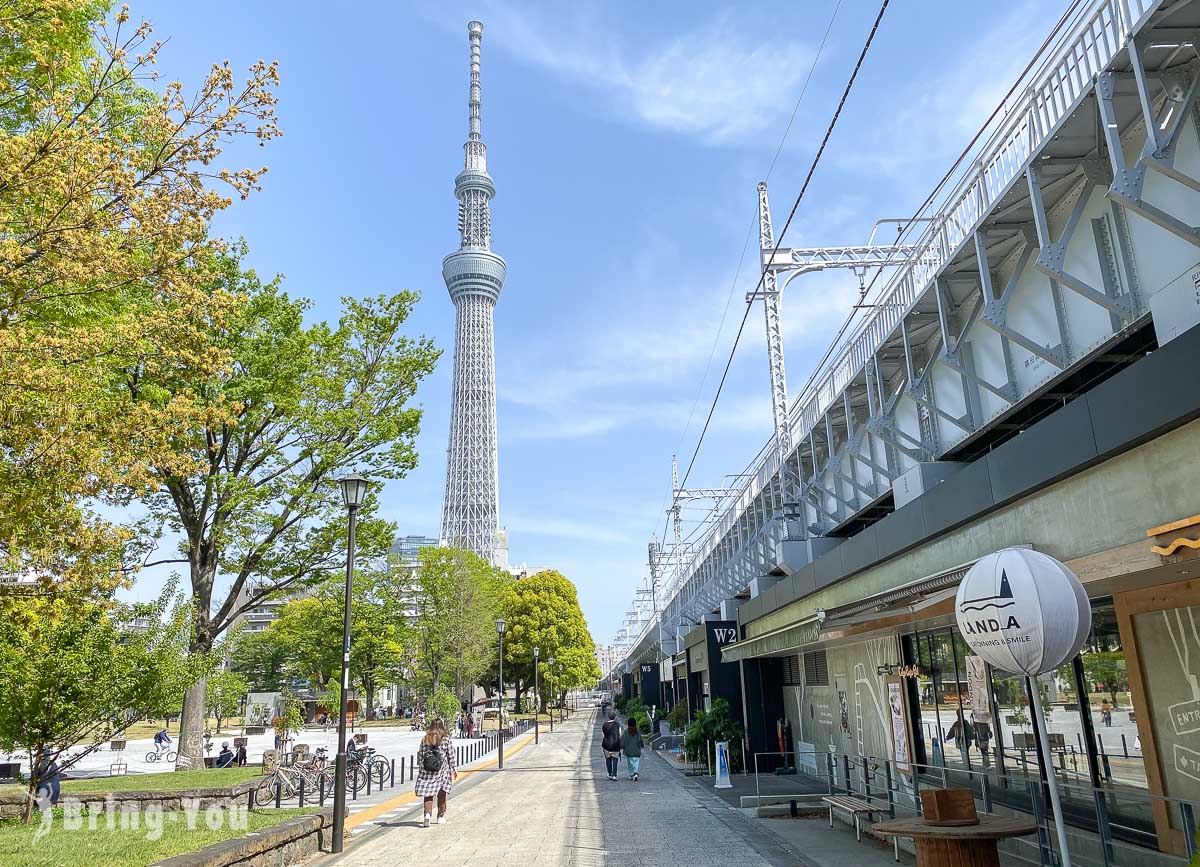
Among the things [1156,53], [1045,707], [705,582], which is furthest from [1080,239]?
[705,582]

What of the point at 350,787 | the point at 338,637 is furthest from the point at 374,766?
the point at 338,637

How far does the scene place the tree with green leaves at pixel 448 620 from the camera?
49156 millimetres

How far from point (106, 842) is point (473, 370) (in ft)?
388

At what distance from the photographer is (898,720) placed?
13961 millimetres

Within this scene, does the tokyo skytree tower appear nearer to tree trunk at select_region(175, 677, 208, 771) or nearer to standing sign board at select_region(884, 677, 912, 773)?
tree trunk at select_region(175, 677, 208, 771)

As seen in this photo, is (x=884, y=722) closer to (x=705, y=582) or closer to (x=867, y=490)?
(x=867, y=490)

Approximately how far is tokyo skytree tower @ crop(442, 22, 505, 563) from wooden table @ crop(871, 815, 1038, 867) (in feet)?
335

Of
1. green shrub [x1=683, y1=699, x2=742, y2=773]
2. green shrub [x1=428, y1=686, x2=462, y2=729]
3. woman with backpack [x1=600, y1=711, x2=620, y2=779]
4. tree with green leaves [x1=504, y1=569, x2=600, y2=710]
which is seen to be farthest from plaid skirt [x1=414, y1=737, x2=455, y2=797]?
tree with green leaves [x1=504, y1=569, x2=600, y2=710]

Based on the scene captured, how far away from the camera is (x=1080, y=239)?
8953 millimetres

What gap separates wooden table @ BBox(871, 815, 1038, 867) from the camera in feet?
22.8

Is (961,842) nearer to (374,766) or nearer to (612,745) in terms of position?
(612,745)

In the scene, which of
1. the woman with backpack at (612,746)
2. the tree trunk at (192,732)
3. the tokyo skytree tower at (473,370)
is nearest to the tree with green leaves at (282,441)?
the tree trunk at (192,732)
